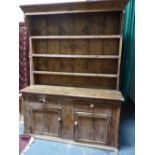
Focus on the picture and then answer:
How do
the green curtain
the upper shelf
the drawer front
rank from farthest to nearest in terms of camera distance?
1. the green curtain
2. the drawer front
3. the upper shelf

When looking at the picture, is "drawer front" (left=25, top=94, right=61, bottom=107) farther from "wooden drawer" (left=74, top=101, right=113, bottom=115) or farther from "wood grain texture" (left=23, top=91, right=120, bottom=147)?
"wooden drawer" (left=74, top=101, right=113, bottom=115)

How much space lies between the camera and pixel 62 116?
2.08 m

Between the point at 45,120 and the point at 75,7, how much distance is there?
151cm

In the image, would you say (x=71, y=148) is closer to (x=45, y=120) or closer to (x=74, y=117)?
(x=74, y=117)

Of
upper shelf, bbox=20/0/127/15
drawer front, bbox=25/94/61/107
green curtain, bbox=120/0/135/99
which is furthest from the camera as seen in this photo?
green curtain, bbox=120/0/135/99

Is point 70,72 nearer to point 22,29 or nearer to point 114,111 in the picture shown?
point 114,111

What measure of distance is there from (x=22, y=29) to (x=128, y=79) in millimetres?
1814

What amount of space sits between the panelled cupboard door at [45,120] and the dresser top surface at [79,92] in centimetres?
19

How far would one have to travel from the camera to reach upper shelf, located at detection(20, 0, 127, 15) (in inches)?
73.2

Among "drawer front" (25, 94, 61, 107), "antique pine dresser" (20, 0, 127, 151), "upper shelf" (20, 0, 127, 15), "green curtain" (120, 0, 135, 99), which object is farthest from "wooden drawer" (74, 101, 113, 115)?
"upper shelf" (20, 0, 127, 15)

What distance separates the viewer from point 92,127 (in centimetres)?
200
